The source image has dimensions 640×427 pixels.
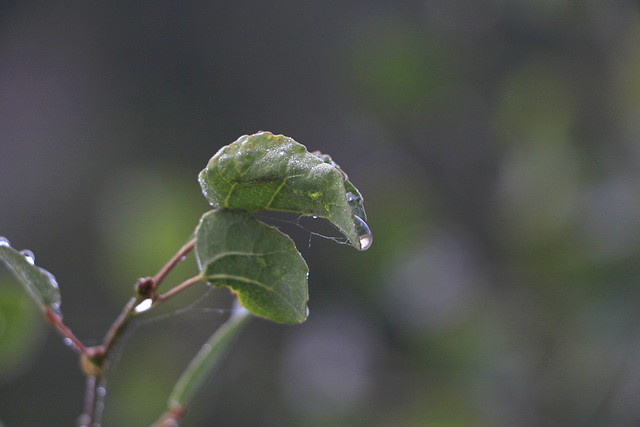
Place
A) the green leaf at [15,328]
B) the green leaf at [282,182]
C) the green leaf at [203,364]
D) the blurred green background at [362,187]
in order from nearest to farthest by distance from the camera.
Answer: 1. the green leaf at [282,182]
2. the green leaf at [203,364]
3. the green leaf at [15,328]
4. the blurred green background at [362,187]

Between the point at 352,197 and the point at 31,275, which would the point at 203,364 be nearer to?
the point at 31,275

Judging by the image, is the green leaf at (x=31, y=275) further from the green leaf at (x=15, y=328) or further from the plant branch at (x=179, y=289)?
the green leaf at (x=15, y=328)

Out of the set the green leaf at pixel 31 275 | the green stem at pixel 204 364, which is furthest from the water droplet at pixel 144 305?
the green stem at pixel 204 364

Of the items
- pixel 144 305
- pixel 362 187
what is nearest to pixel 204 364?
pixel 144 305

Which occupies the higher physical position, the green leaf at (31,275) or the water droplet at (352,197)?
the water droplet at (352,197)

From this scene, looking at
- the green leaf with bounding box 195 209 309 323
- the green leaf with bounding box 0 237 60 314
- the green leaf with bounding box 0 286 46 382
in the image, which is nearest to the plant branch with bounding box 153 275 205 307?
the green leaf with bounding box 195 209 309 323

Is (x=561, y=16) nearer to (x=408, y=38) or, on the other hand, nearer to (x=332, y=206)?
(x=408, y=38)

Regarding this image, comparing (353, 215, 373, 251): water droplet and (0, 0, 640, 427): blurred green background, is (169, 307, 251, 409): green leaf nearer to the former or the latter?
(353, 215, 373, 251): water droplet
